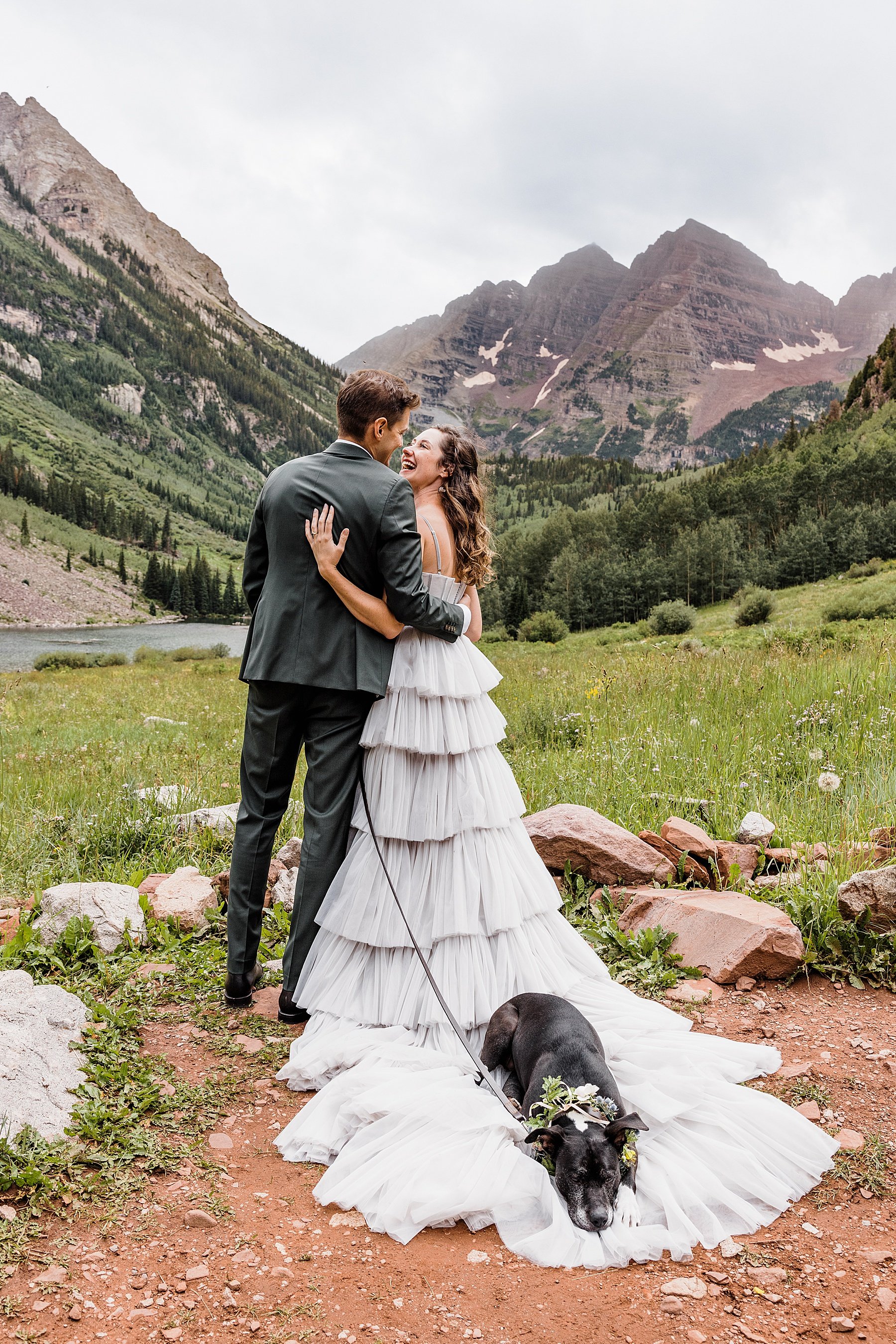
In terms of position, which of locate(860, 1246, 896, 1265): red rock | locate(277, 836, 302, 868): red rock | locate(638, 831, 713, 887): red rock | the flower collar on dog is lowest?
locate(277, 836, 302, 868): red rock

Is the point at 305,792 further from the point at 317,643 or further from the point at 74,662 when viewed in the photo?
the point at 74,662

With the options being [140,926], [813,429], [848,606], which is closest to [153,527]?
[813,429]

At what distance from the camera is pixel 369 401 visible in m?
3.60

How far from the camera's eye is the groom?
11.6ft

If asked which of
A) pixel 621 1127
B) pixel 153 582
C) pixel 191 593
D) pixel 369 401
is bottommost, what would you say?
pixel 621 1127

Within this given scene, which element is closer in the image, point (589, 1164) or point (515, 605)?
point (589, 1164)

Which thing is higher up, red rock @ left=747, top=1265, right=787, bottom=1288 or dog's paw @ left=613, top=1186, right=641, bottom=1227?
red rock @ left=747, top=1265, right=787, bottom=1288

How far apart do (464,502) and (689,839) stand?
9.72ft

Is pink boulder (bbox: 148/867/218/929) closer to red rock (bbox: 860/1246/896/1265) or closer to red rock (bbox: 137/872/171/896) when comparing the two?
red rock (bbox: 137/872/171/896)

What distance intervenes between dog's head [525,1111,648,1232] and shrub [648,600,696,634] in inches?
1640

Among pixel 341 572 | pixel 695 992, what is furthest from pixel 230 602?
pixel 695 992

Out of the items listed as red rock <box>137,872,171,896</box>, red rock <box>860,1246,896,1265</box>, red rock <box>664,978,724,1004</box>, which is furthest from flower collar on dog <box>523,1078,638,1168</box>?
red rock <box>137,872,171,896</box>

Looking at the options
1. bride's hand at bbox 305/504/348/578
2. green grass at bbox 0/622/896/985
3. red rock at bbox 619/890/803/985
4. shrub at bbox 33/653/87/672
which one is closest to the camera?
bride's hand at bbox 305/504/348/578

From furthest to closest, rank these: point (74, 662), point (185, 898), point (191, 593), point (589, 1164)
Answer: point (191, 593) → point (74, 662) → point (185, 898) → point (589, 1164)
